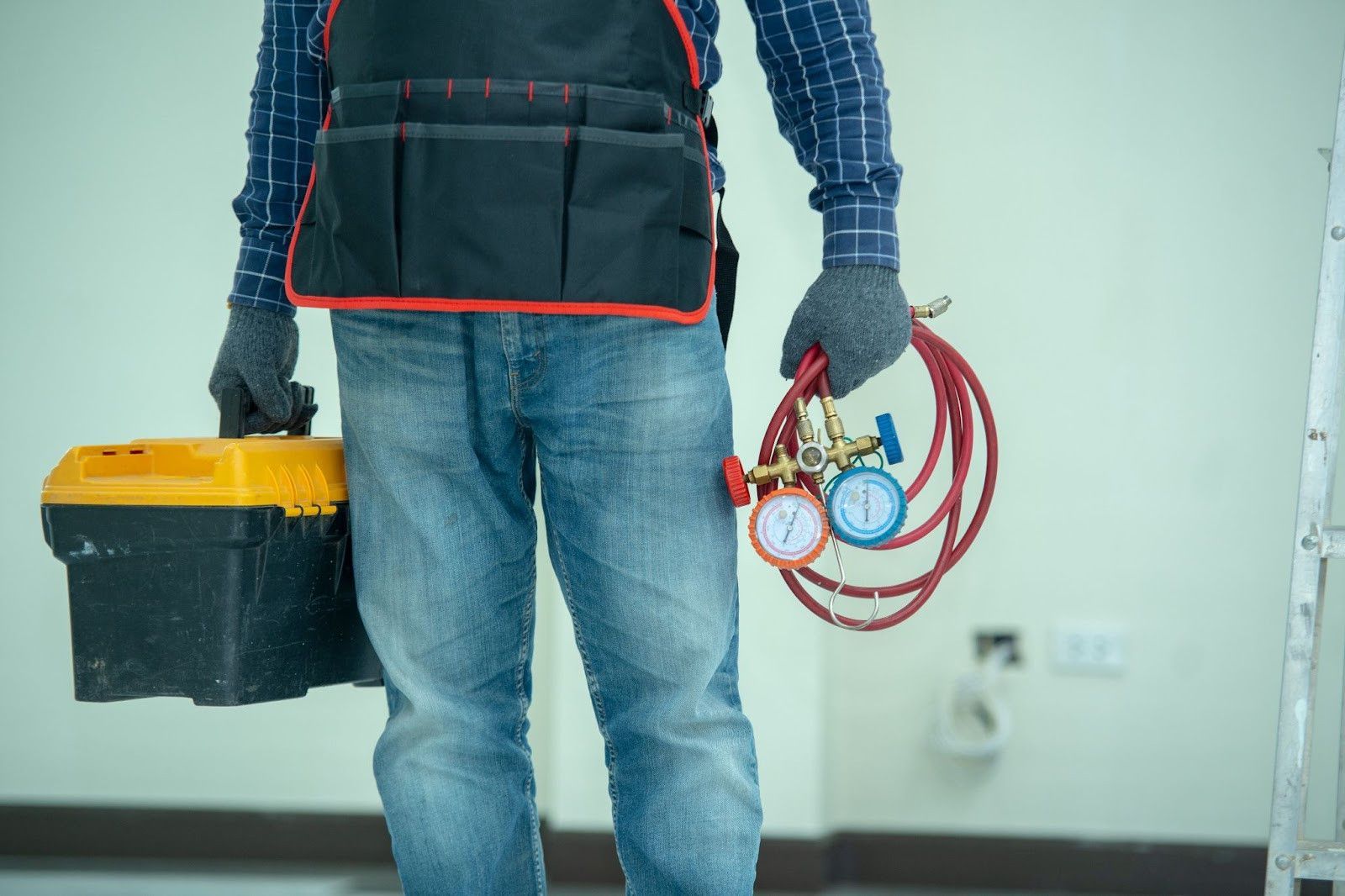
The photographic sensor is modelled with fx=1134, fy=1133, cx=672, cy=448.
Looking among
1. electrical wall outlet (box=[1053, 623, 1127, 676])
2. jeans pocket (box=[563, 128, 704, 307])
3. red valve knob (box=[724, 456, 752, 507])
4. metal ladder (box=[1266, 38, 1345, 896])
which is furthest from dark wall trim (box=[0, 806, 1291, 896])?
jeans pocket (box=[563, 128, 704, 307])

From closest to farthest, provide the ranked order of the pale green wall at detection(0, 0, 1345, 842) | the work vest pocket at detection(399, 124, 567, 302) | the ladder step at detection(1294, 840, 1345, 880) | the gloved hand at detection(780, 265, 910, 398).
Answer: the work vest pocket at detection(399, 124, 567, 302) < the gloved hand at detection(780, 265, 910, 398) < the ladder step at detection(1294, 840, 1345, 880) < the pale green wall at detection(0, 0, 1345, 842)

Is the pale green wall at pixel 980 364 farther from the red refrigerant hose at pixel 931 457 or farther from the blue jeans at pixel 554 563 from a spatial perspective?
the blue jeans at pixel 554 563

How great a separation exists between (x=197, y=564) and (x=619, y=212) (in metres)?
0.47

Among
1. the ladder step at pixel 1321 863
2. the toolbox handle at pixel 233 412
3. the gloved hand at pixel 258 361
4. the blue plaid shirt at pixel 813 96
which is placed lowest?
the ladder step at pixel 1321 863

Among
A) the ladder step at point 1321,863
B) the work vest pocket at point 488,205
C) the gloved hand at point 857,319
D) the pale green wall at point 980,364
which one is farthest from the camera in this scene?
the pale green wall at point 980,364

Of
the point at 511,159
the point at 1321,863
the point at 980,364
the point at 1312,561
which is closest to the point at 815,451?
the point at 511,159

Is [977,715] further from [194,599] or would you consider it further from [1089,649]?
[194,599]

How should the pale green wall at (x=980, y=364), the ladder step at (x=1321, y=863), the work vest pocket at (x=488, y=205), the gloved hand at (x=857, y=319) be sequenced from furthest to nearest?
the pale green wall at (x=980, y=364), the ladder step at (x=1321, y=863), the gloved hand at (x=857, y=319), the work vest pocket at (x=488, y=205)

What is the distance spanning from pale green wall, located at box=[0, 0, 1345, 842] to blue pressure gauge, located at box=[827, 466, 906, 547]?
0.91 meters

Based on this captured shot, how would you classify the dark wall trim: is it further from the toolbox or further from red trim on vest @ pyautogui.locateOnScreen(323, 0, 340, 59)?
red trim on vest @ pyautogui.locateOnScreen(323, 0, 340, 59)

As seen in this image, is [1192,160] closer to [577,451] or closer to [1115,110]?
[1115,110]

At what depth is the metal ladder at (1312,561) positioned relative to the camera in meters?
1.05

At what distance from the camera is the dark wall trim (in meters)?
1.95

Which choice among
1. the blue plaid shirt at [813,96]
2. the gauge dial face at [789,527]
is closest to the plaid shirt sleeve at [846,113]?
the blue plaid shirt at [813,96]
